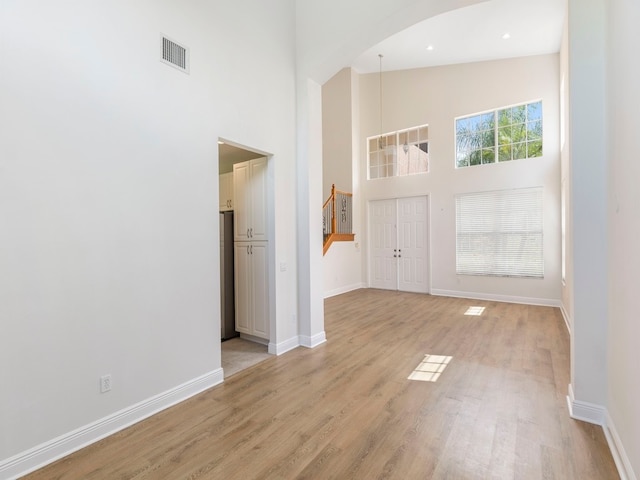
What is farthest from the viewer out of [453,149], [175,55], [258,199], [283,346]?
[453,149]

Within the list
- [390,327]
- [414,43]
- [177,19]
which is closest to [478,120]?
[414,43]

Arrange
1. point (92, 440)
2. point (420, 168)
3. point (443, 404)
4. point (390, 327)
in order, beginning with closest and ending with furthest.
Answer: point (92, 440), point (443, 404), point (390, 327), point (420, 168)

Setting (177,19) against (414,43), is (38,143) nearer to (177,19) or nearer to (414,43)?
(177,19)

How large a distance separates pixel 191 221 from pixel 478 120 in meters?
6.83

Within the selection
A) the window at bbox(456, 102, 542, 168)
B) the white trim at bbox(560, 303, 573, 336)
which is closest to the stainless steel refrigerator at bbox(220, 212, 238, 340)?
the white trim at bbox(560, 303, 573, 336)

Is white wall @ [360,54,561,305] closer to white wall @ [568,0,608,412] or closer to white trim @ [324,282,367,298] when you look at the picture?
white trim @ [324,282,367,298]

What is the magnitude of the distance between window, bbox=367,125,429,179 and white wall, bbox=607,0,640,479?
5.87m

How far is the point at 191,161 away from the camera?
9.55 feet

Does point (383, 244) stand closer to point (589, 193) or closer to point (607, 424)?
point (589, 193)

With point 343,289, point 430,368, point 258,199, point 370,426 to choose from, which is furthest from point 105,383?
point 343,289

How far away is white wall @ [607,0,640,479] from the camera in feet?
5.49

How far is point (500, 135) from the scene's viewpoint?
6934 mm

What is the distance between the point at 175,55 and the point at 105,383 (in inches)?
105

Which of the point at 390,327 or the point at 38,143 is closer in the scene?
the point at 38,143
